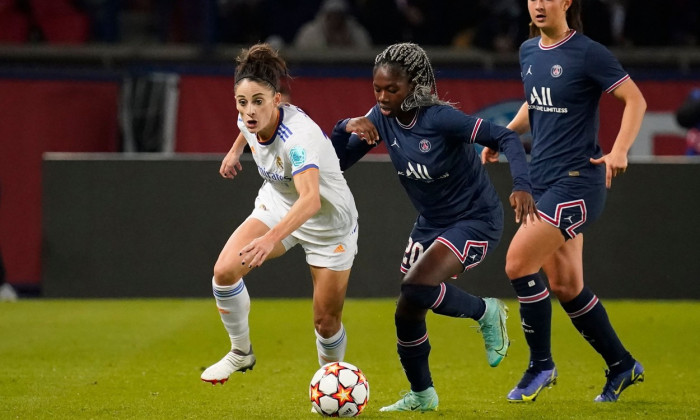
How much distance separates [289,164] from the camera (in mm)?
5922

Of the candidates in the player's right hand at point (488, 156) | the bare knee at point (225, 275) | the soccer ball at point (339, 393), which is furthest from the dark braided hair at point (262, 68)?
the soccer ball at point (339, 393)

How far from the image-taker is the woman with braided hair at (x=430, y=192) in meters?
5.62

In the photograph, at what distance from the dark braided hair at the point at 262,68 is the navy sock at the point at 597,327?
6.49ft

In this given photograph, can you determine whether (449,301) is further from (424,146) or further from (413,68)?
(413,68)

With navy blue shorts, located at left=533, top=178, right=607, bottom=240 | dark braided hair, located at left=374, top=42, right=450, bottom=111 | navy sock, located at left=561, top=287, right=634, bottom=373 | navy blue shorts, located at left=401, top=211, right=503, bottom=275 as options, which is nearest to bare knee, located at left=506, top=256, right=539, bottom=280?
navy blue shorts, located at left=401, top=211, right=503, bottom=275

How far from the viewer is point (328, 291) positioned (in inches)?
243

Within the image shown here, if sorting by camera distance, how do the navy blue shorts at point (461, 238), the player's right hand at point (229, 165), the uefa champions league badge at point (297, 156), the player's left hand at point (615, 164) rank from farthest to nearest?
the player's right hand at point (229, 165)
the navy blue shorts at point (461, 238)
the uefa champions league badge at point (297, 156)
the player's left hand at point (615, 164)

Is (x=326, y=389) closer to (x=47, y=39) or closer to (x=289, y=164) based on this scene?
(x=289, y=164)

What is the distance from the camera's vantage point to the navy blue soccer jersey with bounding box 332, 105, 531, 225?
5.61m

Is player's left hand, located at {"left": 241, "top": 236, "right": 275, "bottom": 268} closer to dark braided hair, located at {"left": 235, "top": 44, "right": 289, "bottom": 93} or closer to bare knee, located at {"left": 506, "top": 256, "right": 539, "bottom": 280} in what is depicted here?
dark braided hair, located at {"left": 235, "top": 44, "right": 289, "bottom": 93}

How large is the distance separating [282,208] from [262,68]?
0.81 meters

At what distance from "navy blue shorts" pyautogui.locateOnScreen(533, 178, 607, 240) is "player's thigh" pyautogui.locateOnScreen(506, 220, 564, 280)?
0.05m

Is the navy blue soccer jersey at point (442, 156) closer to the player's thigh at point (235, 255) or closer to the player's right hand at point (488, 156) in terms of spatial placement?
the player's right hand at point (488, 156)

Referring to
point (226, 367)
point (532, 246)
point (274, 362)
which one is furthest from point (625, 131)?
point (274, 362)
